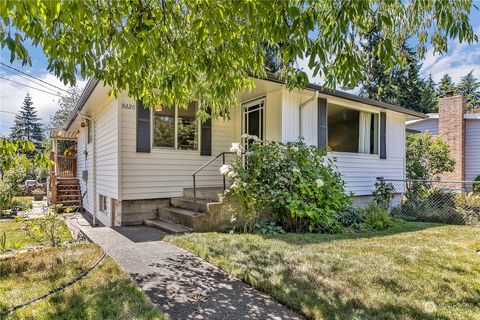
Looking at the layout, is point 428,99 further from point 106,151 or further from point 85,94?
point 85,94

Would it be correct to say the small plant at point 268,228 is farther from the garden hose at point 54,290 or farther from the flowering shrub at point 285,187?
the garden hose at point 54,290

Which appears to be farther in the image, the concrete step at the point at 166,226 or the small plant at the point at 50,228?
the concrete step at the point at 166,226

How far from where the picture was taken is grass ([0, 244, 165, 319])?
86.0 inches

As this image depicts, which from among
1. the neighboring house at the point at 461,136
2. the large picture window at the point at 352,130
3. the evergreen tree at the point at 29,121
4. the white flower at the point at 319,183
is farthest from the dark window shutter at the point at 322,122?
the evergreen tree at the point at 29,121

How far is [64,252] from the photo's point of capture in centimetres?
376

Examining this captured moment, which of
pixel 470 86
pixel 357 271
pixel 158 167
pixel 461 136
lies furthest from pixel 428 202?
pixel 470 86

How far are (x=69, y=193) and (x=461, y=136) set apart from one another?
16357 mm

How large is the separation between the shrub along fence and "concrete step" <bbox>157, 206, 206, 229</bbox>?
5.74 metres

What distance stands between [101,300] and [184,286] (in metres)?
0.72

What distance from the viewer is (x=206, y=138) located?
282 inches

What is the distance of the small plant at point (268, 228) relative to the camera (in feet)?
16.7

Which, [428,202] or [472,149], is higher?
[472,149]

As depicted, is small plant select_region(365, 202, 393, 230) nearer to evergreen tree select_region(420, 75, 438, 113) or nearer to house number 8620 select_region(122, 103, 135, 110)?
house number 8620 select_region(122, 103, 135, 110)

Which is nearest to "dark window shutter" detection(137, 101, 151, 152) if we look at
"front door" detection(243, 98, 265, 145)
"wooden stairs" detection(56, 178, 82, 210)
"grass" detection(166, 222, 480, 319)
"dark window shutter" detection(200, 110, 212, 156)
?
"dark window shutter" detection(200, 110, 212, 156)
